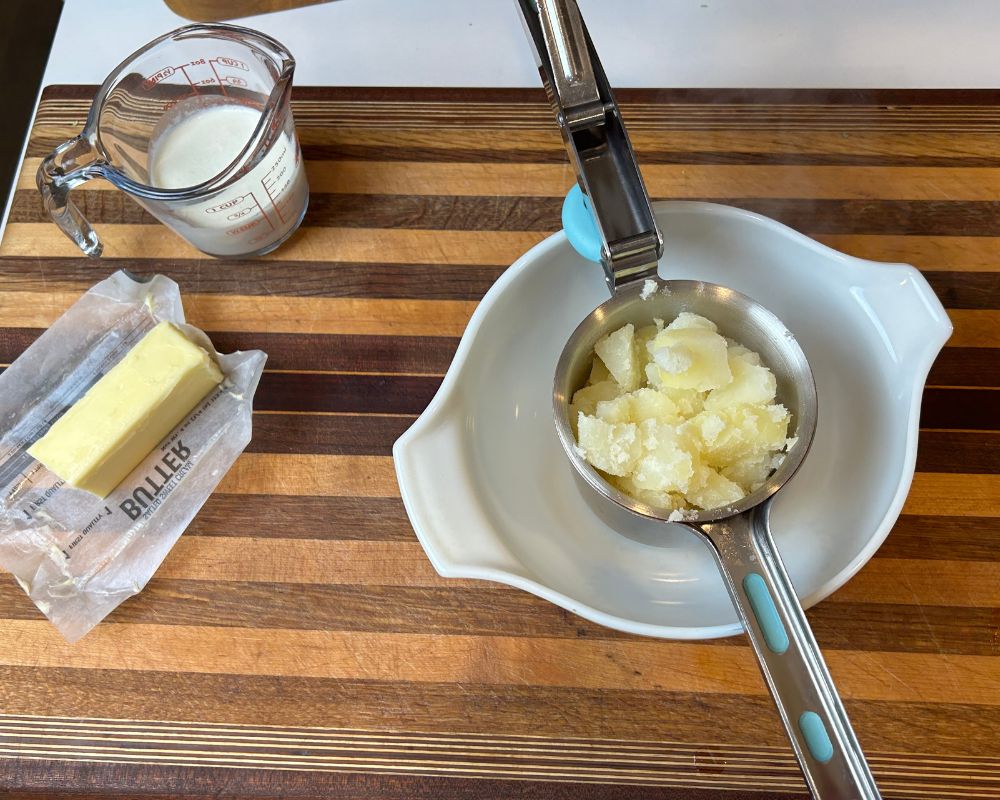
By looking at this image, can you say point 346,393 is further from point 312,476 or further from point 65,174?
point 65,174

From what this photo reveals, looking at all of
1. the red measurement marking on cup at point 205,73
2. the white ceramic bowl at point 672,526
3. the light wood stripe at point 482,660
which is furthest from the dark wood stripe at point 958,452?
the red measurement marking on cup at point 205,73

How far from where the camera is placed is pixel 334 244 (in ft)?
3.28

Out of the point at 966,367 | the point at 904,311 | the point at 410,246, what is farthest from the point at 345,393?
the point at 966,367

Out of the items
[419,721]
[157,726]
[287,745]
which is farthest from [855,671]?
[157,726]

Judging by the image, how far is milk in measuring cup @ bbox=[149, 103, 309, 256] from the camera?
0.90 m

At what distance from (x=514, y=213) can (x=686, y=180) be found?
0.23 meters

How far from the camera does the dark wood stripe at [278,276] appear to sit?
98 cm

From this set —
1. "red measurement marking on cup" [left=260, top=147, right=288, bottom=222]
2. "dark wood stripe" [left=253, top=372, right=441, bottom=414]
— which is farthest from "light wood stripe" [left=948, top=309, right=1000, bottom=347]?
"red measurement marking on cup" [left=260, top=147, right=288, bottom=222]

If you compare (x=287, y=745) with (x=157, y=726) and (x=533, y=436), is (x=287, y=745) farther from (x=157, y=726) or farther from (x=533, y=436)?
(x=533, y=436)

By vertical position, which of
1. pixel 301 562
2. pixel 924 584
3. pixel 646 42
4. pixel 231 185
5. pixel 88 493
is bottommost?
pixel 924 584

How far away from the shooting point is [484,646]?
0.85 meters

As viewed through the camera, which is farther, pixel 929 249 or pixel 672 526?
pixel 929 249

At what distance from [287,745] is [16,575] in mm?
371

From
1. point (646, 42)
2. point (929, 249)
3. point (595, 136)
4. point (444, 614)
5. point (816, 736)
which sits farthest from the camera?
point (646, 42)
